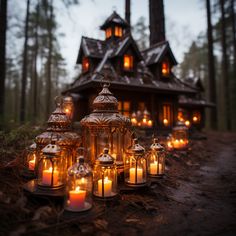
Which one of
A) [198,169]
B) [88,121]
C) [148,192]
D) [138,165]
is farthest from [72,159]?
[198,169]

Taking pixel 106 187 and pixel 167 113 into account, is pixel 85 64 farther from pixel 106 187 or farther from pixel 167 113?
pixel 106 187

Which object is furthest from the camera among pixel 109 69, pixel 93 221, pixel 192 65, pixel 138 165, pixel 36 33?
pixel 192 65

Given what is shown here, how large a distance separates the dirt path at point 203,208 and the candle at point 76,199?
4.27 feet

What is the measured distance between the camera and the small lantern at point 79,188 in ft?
10.8

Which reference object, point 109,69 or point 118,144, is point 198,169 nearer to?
point 118,144

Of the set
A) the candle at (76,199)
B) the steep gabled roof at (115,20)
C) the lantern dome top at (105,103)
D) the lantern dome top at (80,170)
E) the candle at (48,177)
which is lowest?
the candle at (76,199)

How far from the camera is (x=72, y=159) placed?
4590 mm

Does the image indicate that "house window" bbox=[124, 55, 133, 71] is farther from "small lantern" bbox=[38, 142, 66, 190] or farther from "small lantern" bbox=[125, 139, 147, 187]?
A: "small lantern" bbox=[38, 142, 66, 190]

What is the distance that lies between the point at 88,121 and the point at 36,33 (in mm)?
22478

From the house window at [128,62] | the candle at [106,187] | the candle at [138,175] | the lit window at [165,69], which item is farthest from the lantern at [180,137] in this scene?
the candle at [106,187]

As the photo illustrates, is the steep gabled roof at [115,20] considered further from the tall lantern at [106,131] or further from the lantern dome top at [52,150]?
the lantern dome top at [52,150]

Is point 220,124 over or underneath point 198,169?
over

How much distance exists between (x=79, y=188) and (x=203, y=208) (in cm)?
271

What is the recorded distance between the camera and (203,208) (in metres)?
4.27
